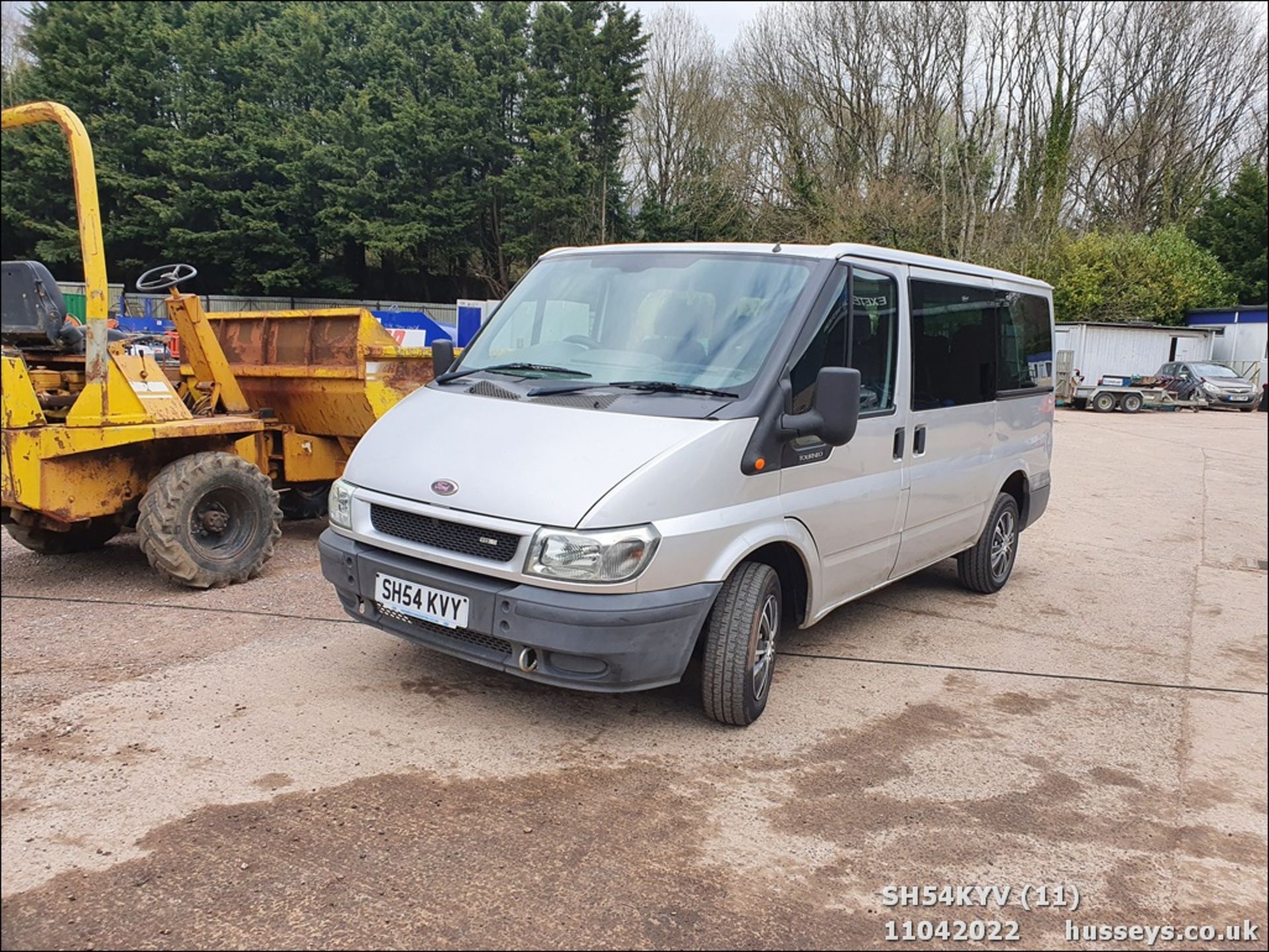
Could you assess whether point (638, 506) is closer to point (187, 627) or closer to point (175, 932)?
point (175, 932)

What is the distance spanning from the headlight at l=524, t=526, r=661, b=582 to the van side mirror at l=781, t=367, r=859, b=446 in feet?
3.14

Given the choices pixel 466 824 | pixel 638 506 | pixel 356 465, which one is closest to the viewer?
pixel 466 824

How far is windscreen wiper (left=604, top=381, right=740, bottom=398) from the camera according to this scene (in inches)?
159

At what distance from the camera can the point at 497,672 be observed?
15.3 ft

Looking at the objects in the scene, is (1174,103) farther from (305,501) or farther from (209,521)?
(209,521)

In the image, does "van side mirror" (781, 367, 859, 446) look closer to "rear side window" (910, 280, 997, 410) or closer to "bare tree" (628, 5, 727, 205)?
"rear side window" (910, 280, 997, 410)

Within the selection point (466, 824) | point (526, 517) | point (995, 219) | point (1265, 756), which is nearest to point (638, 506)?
point (526, 517)

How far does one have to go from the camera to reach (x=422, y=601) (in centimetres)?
386

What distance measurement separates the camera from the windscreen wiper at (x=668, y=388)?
4047 millimetres

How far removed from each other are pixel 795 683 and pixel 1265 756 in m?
2.51

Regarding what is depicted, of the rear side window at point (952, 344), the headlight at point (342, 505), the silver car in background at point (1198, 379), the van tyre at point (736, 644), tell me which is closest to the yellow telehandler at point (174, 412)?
the headlight at point (342, 505)

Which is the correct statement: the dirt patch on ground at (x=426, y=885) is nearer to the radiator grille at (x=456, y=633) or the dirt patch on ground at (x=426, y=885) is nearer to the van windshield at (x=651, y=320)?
the radiator grille at (x=456, y=633)

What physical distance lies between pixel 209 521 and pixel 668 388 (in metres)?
3.42

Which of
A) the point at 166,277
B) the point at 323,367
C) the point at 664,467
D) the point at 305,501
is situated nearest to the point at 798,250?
the point at 664,467
